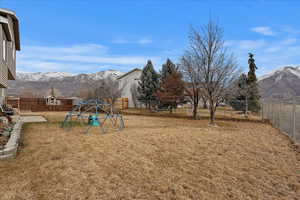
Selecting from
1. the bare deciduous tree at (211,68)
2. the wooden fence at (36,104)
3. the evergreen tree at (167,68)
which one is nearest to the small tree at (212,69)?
the bare deciduous tree at (211,68)

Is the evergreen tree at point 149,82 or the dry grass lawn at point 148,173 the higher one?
the evergreen tree at point 149,82

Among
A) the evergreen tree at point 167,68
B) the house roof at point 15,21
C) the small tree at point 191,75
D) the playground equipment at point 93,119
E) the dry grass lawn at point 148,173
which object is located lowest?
the dry grass lawn at point 148,173

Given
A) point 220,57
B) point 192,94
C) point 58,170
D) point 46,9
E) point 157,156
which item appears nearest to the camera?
point 58,170

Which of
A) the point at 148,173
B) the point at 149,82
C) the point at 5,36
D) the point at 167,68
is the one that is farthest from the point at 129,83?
the point at 148,173

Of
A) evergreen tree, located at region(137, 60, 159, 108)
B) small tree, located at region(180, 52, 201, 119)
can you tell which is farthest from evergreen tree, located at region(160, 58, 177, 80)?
small tree, located at region(180, 52, 201, 119)

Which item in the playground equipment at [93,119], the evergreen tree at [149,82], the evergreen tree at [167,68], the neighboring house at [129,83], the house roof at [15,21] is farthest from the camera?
the neighboring house at [129,83]

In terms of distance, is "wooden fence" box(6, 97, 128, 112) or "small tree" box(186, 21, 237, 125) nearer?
"small tree" box(186, 21, 237, 125)

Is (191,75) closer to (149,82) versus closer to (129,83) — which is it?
(149,82)

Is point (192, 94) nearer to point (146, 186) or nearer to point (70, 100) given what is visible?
point (146, 186)

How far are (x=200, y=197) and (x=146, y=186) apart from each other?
0.89 metres

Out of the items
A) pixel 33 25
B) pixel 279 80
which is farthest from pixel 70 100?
pixel 279 80

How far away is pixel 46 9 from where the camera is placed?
38.6 feet

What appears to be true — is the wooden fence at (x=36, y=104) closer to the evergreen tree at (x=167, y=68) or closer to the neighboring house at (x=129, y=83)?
the neighboring house at (x=129, y=83)

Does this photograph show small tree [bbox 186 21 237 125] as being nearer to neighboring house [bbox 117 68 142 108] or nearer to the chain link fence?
the chain link fence
